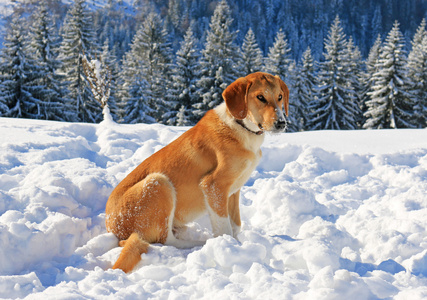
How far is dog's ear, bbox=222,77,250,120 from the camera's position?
140 inches

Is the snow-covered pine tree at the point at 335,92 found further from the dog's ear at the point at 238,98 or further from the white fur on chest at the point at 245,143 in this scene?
the dog's ear at the point at 238,98

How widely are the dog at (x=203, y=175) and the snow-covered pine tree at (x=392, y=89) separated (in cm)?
3084

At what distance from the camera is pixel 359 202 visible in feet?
16.5

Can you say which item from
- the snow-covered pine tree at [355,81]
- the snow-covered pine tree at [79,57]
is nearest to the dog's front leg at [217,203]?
the snow-covered pine tree at [79,57]

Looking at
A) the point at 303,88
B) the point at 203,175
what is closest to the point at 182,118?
the point at 303,88

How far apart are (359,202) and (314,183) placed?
814 mm

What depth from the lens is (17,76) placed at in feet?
88.5

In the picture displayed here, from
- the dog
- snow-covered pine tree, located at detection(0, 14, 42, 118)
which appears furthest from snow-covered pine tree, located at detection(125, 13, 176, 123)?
the dog

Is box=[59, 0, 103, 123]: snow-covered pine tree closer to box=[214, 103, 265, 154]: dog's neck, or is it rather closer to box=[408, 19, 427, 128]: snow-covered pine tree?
box=[214, 103, 265, 154]: dog's neck

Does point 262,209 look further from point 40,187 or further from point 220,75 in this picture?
point 220,75

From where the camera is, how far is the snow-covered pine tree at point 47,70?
89.9 ft

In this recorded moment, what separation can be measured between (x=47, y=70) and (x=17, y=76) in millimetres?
2416

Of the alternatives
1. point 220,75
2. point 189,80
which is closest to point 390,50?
point 220,75

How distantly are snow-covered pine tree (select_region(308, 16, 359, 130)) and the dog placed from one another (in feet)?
104
